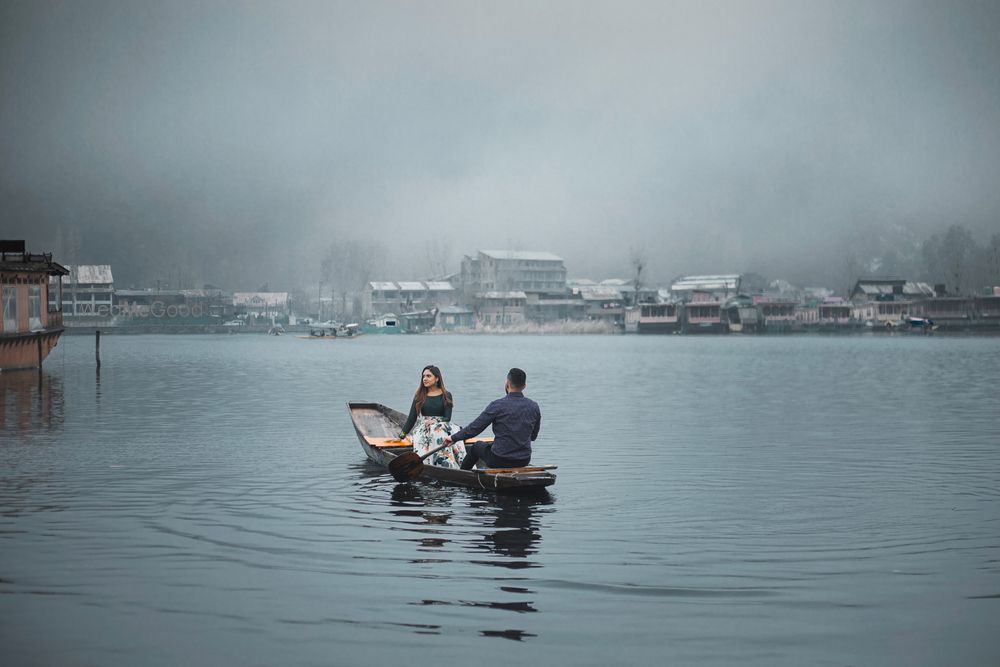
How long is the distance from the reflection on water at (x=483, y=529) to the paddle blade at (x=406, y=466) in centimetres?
27

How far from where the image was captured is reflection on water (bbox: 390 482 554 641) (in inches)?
431

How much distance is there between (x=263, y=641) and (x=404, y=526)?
5.61 metres

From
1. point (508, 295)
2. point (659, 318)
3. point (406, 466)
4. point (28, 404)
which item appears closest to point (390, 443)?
point (406, 466)

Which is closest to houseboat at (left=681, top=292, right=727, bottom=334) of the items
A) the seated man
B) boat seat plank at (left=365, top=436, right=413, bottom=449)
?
boat seat plank at (left=365, top=436, right=413, bottom=449)

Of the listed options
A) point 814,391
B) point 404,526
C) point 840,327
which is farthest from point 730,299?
point 404,526

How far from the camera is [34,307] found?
55.3m

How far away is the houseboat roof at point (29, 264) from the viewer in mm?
51078

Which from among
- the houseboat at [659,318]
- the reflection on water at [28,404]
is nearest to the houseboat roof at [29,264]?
the reflection on water at [28,404]

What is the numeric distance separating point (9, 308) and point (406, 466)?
132ft

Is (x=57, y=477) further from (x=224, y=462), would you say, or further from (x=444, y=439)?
(x=444, y=439)

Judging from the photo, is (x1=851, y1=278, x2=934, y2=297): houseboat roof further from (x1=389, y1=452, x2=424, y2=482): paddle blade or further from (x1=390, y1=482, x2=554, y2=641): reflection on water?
(x1=390, y1=482, x2=554, y2=641): reflection on water

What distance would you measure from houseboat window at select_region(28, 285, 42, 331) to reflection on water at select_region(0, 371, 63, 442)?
2633 mm

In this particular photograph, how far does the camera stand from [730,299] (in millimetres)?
186500

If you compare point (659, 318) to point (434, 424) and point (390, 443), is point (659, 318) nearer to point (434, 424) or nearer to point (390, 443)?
point (390, 443)
